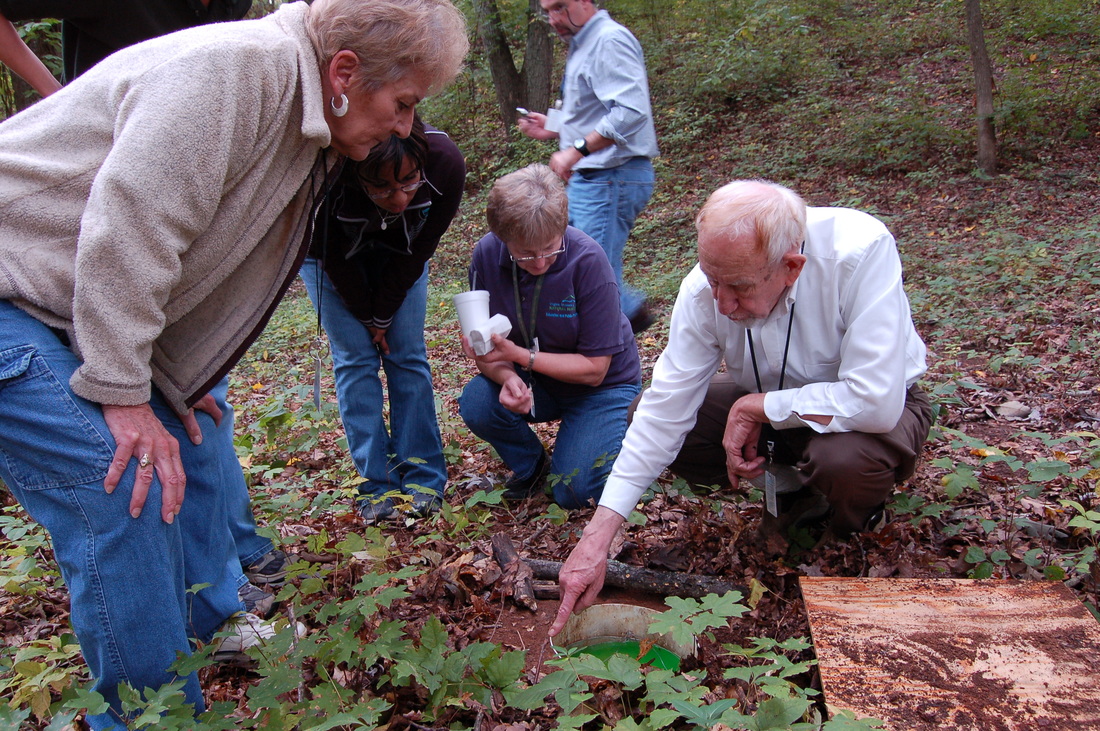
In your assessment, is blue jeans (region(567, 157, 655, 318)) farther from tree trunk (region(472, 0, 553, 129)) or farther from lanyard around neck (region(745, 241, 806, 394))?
tree trunk (region(472, 0, 553, 129))

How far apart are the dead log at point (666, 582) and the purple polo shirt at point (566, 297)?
1109mm

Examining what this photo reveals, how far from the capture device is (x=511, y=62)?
44.9 feet

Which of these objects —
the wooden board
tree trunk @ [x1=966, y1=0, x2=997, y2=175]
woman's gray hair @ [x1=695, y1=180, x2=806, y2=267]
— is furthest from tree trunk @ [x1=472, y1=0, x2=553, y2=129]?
the wooden board

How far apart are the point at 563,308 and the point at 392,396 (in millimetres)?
893

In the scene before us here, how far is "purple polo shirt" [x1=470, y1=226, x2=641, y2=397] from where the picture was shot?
353 centimetres

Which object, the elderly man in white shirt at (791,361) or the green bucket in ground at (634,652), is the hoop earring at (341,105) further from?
the green bucket in ground at (634,652)

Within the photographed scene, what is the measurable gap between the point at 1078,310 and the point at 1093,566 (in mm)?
3748

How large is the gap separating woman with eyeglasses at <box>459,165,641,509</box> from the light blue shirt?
1.35 meters

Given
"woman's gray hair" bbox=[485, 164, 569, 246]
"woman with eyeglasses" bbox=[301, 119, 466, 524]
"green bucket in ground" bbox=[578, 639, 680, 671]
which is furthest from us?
"woman's gray hair" bbox=[485, 164, 569, 246]

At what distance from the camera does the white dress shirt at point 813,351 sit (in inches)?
98.0

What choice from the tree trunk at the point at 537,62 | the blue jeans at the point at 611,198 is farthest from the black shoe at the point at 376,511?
the tree trunk at the point at 537,62

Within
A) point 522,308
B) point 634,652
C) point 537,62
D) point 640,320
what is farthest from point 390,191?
point 537,62

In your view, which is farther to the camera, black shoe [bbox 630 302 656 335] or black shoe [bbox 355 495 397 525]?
black shoe [bbox 630 302 656 335]

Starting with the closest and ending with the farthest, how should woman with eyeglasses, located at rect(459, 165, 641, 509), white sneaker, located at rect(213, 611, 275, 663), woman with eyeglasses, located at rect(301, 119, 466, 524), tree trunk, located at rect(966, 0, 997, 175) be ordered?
1. white sneaker, located at rect(213, 611, 275, 663)
2. woman with eyeglasses, located at rect(301, 119, 466, 524)
3. woman with eyeglasses, located at rect(459, 165, 641, 509)
4. tree trunk, located at rect(966, 0, 997, 175)
